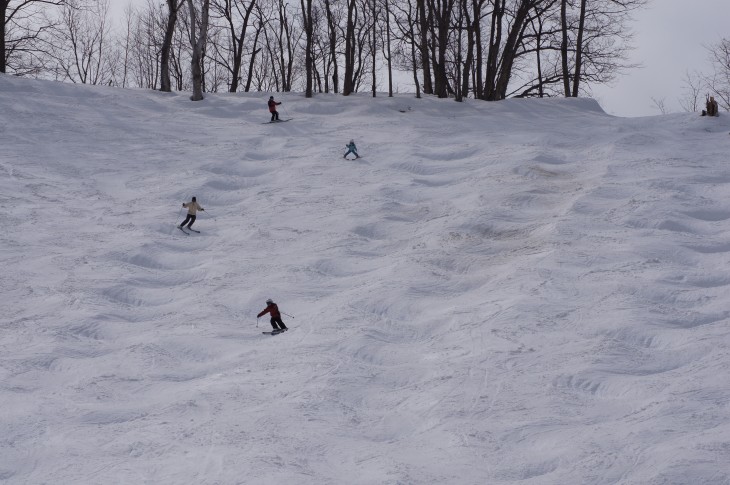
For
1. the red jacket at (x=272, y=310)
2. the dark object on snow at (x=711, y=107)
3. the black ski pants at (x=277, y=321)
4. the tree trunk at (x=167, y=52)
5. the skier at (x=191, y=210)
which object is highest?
the tree trunk at (x=167, y=52)

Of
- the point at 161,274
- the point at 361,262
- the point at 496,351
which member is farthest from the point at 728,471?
the point at 161,274

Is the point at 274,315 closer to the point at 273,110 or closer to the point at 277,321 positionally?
the point at 277,321

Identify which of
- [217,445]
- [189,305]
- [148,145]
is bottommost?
[217,445]

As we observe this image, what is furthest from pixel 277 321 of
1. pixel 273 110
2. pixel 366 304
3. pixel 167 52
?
pixel 167 52

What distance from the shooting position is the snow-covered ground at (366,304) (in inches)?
395

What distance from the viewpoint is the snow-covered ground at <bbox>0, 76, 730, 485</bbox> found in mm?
10031

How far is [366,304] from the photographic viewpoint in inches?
585

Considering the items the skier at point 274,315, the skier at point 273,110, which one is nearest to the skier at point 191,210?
the skier at point 274,315

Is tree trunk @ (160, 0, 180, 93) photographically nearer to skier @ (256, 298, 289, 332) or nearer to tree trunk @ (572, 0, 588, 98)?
tree trunk @ (572, 0, 588, 98)

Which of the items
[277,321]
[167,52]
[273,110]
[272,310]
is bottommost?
[277,321]

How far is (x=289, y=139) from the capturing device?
26.1m

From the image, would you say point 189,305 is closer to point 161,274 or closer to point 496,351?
point 161,274

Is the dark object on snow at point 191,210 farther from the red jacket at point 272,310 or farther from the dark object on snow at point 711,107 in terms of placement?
the dark object on snow at point 711,107

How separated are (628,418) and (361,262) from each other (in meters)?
7.67
